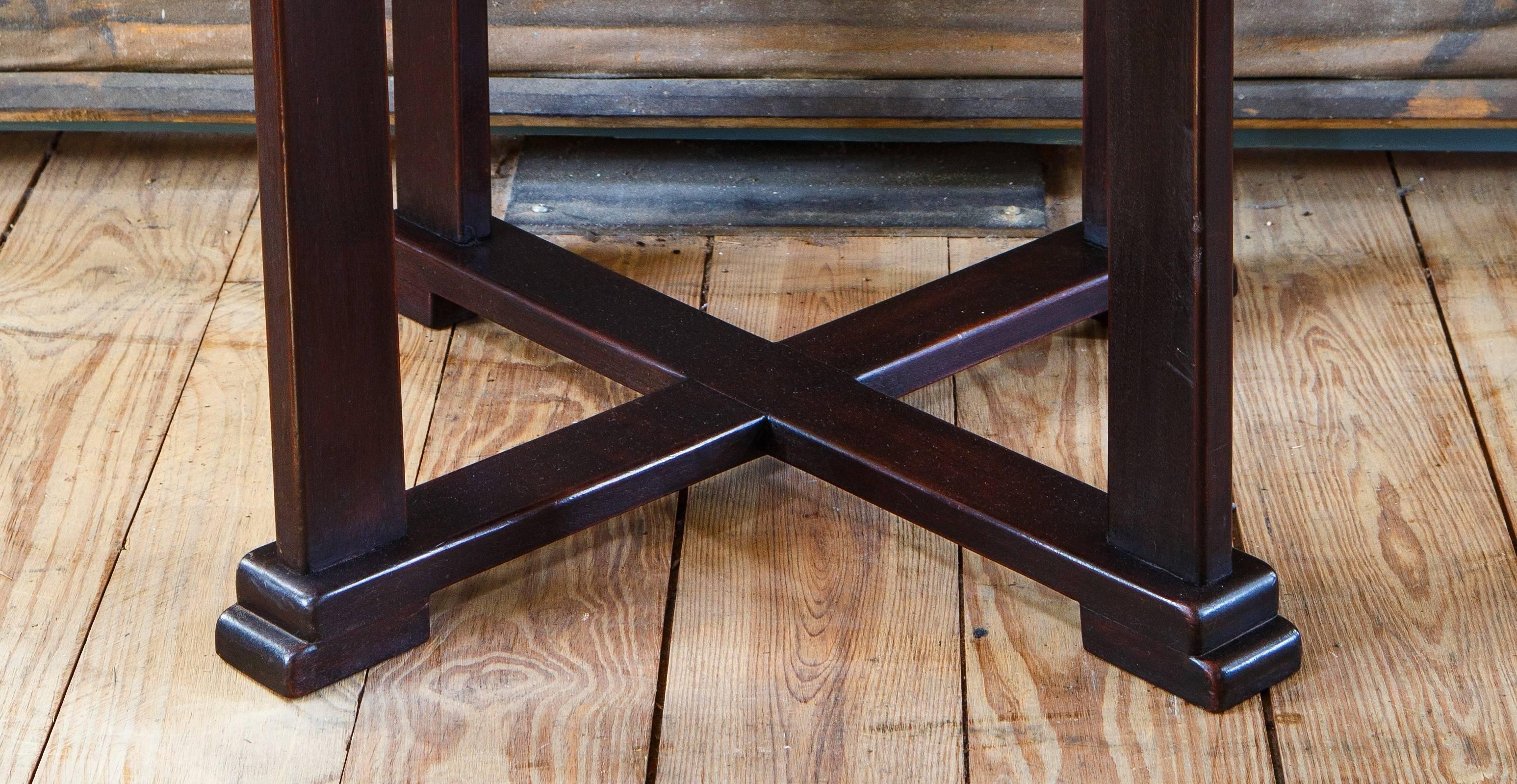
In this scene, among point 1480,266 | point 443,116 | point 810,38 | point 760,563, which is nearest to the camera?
point 760,563

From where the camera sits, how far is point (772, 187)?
1.62 metres

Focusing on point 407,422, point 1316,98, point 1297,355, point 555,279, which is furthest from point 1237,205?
point 407,422

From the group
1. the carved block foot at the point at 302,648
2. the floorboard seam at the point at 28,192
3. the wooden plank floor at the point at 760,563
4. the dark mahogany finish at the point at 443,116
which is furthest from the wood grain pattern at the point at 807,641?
the floorboard seam at the point at 28,192

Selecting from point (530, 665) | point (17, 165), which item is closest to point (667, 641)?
point (530, 665)

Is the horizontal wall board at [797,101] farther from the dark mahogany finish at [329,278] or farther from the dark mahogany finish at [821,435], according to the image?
the dark mahogany finish at [329,278]

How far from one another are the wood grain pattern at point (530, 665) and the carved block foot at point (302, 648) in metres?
0.01

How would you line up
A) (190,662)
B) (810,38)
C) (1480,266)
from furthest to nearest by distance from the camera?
(810,38) → (1480,266) → (190,662)

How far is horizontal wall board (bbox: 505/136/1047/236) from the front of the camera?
5.16ft

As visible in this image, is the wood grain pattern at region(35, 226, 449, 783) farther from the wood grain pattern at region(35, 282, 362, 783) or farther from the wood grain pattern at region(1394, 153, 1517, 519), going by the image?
the wood grain pattern at region(1394, 153, 1517, 519)

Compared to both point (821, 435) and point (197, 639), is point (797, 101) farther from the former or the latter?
point (197, 639)

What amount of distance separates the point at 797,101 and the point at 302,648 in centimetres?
83

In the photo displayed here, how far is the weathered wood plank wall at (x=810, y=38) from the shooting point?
154 cm

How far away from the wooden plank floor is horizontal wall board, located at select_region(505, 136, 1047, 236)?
0.14 feet

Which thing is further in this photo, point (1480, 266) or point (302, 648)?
point (1480, 266)
